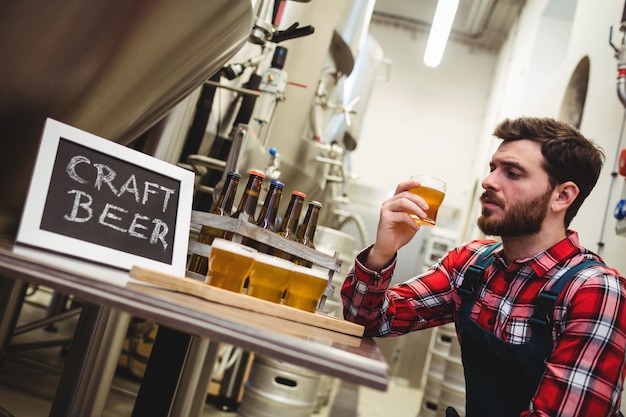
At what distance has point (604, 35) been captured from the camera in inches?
112

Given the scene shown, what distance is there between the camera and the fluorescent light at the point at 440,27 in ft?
6.68

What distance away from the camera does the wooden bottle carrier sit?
839mm

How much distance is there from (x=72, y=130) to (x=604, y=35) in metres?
2.71

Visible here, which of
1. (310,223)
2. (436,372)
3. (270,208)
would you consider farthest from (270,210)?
(436,372)

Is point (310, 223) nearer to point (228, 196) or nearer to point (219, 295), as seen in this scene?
point (228, 196)

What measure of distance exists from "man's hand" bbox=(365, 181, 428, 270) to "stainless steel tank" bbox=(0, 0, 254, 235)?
53cm

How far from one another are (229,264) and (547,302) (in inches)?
26.9

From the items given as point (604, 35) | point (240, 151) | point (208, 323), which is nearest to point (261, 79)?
point (240, 151)

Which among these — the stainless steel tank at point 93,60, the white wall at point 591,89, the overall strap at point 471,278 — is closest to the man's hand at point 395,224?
the overall strap at point 471,278

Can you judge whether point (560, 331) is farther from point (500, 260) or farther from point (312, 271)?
point (312, 271)

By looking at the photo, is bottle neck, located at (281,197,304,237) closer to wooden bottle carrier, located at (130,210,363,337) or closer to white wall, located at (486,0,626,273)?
wooden bottle carrier, located at (130,210,363,337)

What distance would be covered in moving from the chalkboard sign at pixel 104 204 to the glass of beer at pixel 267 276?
158 millimetres

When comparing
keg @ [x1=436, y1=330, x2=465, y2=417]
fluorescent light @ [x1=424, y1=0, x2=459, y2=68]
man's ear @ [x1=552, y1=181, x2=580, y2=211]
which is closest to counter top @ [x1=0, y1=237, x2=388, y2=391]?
man's ear @ [x1=552, y1=181, x2=580, y2=211]

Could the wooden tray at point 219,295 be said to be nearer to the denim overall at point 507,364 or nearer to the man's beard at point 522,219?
the denim overall at point 507,364
